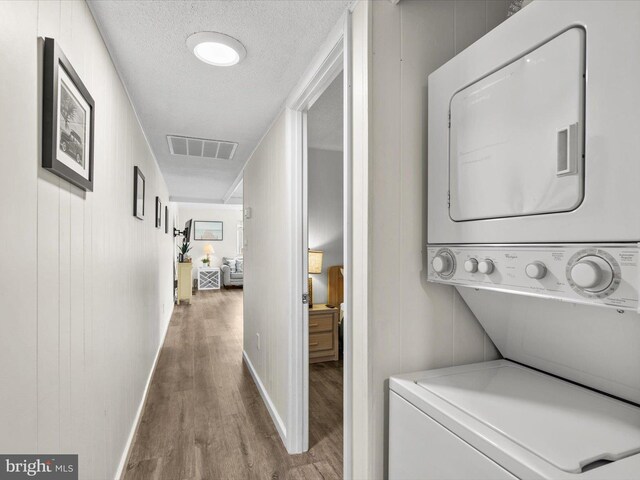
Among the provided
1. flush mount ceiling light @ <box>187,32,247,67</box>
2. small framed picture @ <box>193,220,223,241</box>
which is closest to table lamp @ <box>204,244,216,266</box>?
small framed picture @ <box>193,220,223,241</box>

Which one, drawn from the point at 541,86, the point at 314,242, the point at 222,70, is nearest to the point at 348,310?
the point at 541,86

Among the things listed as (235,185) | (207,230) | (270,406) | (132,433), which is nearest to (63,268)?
(132,433)

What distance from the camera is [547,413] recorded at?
868 millimetres

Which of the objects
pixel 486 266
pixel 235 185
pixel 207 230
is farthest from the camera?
pixel 207 230

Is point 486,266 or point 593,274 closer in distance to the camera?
point 593,274

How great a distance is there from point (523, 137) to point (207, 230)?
9556mm

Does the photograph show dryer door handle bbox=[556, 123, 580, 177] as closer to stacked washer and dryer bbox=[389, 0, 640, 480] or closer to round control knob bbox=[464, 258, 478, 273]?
stacked washer and dryer bbox=[389, 0, 640, 480]

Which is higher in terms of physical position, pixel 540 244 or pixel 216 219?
pixel 216 219

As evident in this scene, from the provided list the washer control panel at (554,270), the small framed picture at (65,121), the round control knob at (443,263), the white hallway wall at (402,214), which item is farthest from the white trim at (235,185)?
the washer control panel at (554,270)

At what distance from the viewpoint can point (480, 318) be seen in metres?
1.22

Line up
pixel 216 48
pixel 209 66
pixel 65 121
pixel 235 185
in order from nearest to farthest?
pixel 65 121 → pixel 216 48 → pixel 209 66 → pixel 235 185

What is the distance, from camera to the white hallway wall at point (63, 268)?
2.58 ft

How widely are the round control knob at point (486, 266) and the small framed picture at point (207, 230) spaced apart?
942cm

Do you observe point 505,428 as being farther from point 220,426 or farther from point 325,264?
point 325,264
